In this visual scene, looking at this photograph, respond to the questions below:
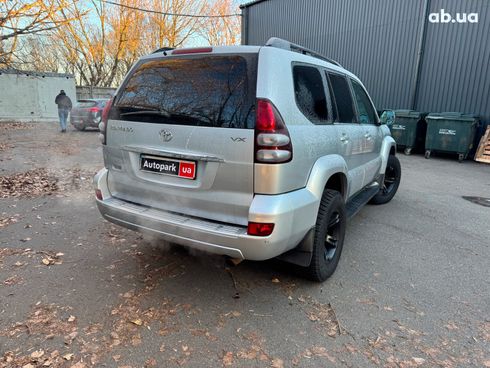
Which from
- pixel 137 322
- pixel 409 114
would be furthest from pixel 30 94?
pixel 137 322

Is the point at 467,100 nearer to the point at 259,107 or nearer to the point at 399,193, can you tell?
the point at 399,193

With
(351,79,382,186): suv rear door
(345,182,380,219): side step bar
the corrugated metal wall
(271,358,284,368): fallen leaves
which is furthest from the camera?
the corrugated metal wall

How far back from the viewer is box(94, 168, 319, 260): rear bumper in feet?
7.64

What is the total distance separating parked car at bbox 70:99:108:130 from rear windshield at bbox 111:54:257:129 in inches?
557

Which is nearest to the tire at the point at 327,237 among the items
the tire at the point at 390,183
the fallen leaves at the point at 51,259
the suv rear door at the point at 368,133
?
the suv rear door at the point at 368,133

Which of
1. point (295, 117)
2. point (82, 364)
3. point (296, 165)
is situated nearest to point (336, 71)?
point (295, 117)

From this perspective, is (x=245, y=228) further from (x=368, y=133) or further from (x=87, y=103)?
(x=87, y=103)

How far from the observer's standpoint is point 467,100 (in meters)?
11.3

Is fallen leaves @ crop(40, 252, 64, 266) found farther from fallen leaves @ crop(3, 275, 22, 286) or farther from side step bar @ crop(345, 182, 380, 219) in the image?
side step bar @ crop(345, 182, 380, 219)

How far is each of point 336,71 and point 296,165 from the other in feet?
5.52

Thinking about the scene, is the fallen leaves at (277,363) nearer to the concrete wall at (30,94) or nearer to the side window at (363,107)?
the side window at (363,107)

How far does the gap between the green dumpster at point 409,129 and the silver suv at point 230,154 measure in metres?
9.68

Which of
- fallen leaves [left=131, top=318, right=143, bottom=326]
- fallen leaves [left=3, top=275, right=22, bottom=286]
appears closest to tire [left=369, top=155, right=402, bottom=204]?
fallen leaves [left=131, top=318, right=143, bottom=326]

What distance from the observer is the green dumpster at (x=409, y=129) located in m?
11.6
